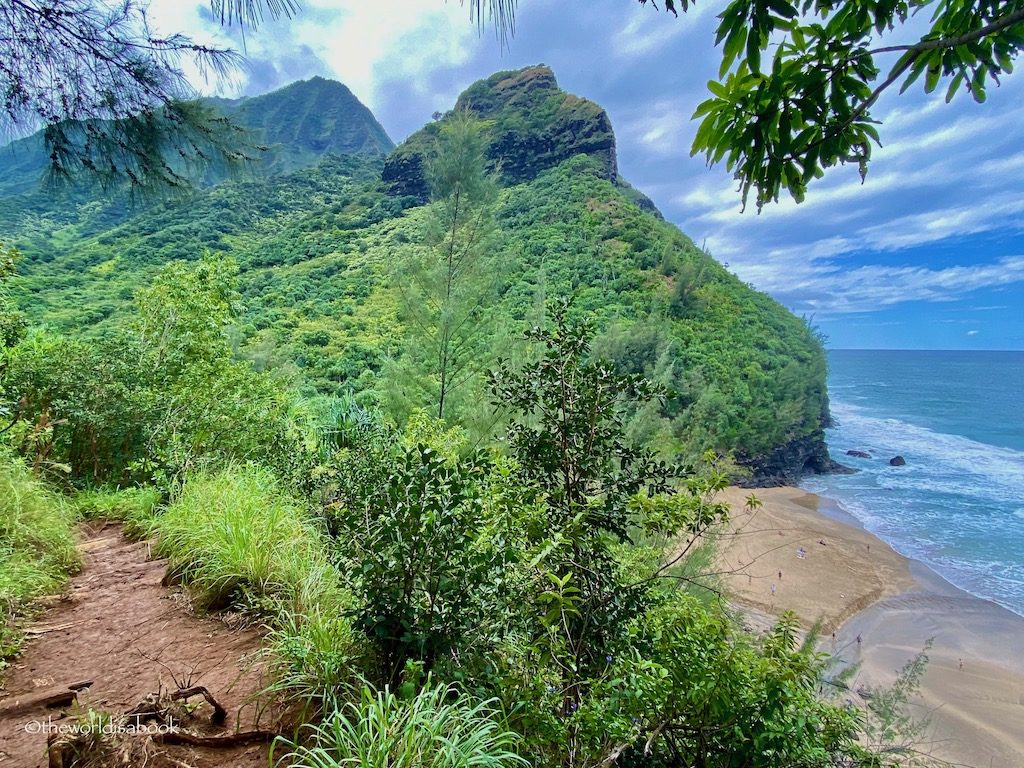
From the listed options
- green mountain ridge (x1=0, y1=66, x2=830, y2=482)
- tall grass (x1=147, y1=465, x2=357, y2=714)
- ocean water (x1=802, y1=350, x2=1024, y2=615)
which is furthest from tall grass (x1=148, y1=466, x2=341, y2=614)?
ocean water (x1=802, y1=350, x2=1024, y2=615)

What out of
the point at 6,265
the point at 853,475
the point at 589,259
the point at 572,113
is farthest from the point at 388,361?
the point at 572,113

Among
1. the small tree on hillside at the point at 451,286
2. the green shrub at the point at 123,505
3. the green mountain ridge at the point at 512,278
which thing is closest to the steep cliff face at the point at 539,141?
the green mountain ridge at the point at 512,278

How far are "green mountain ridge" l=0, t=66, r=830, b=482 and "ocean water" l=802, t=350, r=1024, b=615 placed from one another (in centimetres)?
345

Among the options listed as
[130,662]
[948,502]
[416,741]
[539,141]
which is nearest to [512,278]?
[130,662]

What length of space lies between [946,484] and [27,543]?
100 feet

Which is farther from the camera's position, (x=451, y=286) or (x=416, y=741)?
(x=451, y=286)

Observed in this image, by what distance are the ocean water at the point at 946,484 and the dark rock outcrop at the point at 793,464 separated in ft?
2.62

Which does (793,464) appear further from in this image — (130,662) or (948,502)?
(130,662)

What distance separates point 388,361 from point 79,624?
598 cm

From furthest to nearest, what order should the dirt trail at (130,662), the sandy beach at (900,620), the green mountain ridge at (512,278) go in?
the green mountain ridge at (512,278) → the sandy beach at (900,620) → the dirt trail at (130,662)

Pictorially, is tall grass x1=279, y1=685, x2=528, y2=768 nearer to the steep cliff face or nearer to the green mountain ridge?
the green mountain ridge

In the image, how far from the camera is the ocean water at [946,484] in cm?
1498

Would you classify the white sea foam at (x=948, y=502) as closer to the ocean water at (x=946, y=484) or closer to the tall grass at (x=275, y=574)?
the ocean water at (x=946, y=484)

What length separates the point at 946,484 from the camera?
22641mm
